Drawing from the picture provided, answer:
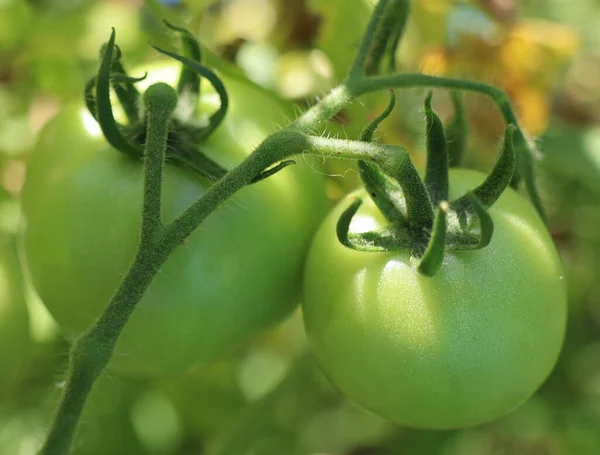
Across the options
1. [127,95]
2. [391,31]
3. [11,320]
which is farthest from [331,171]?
[11,320]

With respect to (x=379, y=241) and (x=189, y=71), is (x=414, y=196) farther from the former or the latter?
(x=189, y=71)

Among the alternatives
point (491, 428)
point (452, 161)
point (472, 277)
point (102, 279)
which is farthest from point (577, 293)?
point (102, 279)

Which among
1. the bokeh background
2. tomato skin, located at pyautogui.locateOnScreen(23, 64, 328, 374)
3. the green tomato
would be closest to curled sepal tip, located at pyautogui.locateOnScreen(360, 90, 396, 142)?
tomato skin, located at pyautogui.locateOnScreen(23, 64, 328, 374)

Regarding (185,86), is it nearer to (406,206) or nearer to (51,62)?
(406,206)

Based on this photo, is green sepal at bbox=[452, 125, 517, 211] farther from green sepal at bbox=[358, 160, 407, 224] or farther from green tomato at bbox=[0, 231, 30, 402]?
green tomato at bbox=[0, 231, 30, 402]

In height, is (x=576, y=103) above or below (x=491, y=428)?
above

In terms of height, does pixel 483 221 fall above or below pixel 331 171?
above
